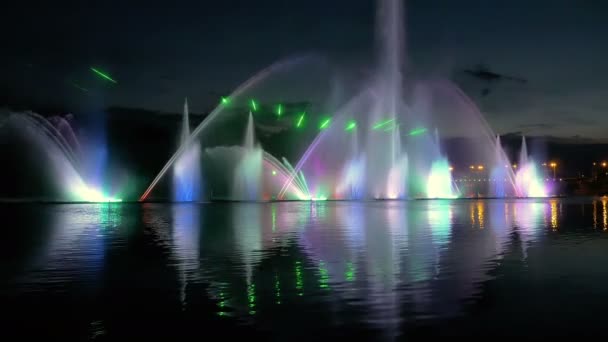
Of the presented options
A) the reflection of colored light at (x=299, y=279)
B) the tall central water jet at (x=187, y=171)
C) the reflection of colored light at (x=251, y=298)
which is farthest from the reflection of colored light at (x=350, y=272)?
the tall central water jet at (x=187, y=171)

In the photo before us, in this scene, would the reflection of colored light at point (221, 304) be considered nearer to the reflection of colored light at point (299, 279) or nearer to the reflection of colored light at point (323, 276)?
the reflection of colored light at point (299, 279)

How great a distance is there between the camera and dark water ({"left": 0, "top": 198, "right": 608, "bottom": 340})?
945cm

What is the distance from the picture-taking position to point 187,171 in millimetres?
77812

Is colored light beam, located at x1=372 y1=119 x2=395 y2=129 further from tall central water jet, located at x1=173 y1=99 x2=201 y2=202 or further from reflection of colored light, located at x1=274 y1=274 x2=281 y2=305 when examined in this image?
reflection of colored light, located at x1=274 y1=274 x2=281 y2=305

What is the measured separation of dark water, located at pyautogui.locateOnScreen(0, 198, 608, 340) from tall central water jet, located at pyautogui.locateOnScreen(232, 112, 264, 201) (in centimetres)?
5904

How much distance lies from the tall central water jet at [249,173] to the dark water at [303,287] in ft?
194

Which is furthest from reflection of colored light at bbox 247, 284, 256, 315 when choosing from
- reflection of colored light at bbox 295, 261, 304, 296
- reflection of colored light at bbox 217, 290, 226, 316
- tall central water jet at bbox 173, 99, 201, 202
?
tall central water jet at bbox 173, 99, 201, 202

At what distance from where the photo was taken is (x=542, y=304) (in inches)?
432

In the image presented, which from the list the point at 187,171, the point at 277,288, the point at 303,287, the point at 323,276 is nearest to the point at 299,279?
the point at 323,276

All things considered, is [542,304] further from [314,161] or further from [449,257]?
[314,161]

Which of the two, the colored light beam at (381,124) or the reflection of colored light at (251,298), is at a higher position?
the colored light beam at (381,124)

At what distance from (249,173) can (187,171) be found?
12214mm

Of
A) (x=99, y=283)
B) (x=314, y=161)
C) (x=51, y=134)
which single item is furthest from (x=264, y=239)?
(x=314, y=161)

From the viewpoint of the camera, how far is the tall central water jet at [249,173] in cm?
8250
